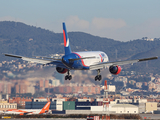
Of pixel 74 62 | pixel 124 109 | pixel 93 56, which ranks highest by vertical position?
pixel 93 56

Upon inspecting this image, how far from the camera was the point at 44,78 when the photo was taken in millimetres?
152125

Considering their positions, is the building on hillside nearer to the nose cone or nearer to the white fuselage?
the white fuselage

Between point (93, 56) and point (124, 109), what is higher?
point (93, 56)

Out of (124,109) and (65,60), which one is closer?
(65,60)

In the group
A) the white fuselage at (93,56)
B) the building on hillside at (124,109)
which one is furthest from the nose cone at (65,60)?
the building on hillside at (124,109)

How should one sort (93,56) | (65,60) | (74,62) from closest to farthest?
1. (65,60)
2. (74,62)
3. (93,56)

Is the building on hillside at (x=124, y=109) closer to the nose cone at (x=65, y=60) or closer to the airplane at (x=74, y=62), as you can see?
the airplane at (x=74, y=62)

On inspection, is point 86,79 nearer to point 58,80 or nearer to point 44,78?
point 44,78

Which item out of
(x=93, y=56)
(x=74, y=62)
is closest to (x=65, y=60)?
(x=74, y=62)

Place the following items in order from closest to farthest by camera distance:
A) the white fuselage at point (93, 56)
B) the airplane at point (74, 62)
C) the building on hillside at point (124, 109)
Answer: the airplane at point (74, 62)
the white fuselage at point (93, 56)
the building on hillside at point (124, 109)

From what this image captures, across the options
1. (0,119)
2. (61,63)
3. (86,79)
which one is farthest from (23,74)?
(61,63)

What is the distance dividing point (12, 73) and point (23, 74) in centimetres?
474

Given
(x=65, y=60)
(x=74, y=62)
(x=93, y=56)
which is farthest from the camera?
(x=93, y=56)

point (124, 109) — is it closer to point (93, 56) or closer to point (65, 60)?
point (93, 56)
